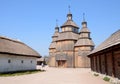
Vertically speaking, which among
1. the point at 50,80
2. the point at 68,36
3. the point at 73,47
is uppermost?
the point at 68,36

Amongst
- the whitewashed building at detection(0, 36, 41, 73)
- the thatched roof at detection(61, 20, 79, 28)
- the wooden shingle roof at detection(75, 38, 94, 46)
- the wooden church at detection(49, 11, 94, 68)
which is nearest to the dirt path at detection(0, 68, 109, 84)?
the whitewashed building at detection(0, 36, 41, 73)

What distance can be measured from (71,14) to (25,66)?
99.1ft

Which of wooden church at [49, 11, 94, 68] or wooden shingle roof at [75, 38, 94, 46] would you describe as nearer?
wooden church at [49, 11, 94, 68]

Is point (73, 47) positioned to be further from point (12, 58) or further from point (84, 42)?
point (12, 58)

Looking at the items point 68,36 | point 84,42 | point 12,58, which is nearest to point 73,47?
point 84,42

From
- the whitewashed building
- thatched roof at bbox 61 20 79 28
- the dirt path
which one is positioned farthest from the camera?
thatched roof at bbox 61 20 79 28

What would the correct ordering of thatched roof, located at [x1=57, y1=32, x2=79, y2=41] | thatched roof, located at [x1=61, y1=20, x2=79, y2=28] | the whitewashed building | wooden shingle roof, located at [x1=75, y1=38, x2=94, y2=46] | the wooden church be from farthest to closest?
thatched roof, located at [x1=61, y1=20, x2=79, y2=28] → thatched roof, located at [x1=57, y1=32, x2=79, y2=41] → wooden shingle roof, located at [x1=75, y1=38, x2=94, y2=46] → the wooden church → the whitewashed building

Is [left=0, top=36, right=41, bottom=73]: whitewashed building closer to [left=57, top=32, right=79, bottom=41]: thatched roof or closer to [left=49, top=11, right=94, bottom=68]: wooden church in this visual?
[left=49, top=11, right=94, bottom=68]: wooden church

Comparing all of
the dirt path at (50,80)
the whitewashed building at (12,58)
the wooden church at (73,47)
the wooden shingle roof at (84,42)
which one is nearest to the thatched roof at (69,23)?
the wooden church at (73,47)

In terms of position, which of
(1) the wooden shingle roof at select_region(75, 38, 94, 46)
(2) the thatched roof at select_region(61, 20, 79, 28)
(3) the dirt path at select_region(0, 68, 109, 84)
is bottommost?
(3) the dirt path at select_region(0, 68, 109, 84)

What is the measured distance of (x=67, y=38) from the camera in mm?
48500

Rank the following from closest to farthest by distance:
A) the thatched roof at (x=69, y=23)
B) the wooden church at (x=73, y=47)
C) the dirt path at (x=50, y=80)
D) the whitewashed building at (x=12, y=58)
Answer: the dirt path at (x=50, y=80) → the whitewashed building at (x=12, y=58) → the wooden church at (x=73, y=47) → the thatched roof at (x=69, y=23)

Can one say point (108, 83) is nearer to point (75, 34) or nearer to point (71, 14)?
point (75, 34)

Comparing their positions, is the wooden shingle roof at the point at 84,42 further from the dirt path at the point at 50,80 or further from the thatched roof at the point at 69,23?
the dirt path at the point at 50,80
